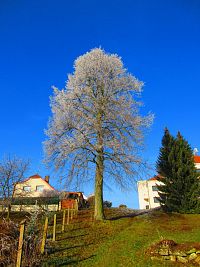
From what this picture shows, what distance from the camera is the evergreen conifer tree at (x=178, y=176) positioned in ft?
87.8

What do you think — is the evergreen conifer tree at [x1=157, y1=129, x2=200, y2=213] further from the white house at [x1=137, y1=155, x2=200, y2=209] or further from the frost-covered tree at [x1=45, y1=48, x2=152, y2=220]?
the white house at [x1=137, y1=155, x2=200, y2=209]

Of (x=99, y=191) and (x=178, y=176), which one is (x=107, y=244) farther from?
(x=178, y=176)

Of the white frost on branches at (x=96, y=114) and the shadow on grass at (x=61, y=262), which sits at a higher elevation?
the white frost on branches at (x=96, y=114)

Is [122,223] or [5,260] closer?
[5,260]

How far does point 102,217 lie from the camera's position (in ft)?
64.4

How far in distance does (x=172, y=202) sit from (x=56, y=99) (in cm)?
1736

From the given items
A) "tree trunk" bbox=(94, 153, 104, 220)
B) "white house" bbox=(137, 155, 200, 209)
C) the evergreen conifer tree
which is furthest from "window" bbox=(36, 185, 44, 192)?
"tree trunk" bbox=(94, 153, 104, 220)

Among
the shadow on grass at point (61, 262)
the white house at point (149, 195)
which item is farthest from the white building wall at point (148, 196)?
the shadow on grass at point (61, 262)

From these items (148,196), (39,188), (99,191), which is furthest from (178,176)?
(39,188)

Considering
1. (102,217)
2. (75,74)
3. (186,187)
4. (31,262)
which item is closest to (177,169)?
(186,187)

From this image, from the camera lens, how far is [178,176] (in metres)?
27.4

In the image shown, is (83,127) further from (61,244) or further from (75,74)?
(61,244)

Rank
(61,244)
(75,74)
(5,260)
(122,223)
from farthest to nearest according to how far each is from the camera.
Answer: (75,74) < (122,223) < (61,244) < (5,260)

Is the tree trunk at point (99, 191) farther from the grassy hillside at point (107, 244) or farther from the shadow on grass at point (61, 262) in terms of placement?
the shadow on grass at point (61, 262)
